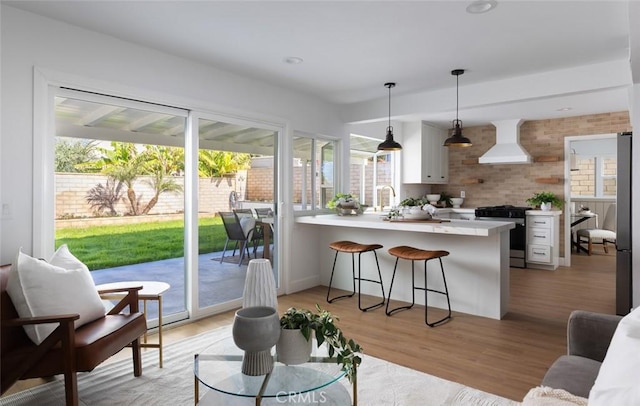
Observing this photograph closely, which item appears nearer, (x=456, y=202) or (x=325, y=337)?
(x=325, y=337)

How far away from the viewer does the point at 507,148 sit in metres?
6.66

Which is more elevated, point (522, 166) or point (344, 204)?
point (522, 166)

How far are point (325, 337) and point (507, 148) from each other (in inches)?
234

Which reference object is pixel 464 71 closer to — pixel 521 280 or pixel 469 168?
pixel 521 280

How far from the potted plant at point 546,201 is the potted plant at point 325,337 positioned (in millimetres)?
5607

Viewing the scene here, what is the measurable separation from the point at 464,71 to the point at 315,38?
5.38 feet

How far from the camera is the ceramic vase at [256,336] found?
1.71 meters

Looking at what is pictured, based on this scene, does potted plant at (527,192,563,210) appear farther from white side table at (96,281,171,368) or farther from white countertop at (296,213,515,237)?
white side table at (96,281,171,368)

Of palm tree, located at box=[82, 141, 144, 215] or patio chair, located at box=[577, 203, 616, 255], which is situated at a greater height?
palm tree, located at box=[82, 141, 144, 215]

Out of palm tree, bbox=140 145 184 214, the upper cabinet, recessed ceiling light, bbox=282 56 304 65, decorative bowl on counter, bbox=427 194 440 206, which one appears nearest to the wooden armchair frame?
palm tree, bbox=140 145 184 214

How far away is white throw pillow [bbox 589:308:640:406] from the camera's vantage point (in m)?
1.10

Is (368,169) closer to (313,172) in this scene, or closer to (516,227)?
(313,172)

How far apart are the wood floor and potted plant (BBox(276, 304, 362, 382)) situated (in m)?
1.11

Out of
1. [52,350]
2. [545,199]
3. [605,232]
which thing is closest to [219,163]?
[52,350]
